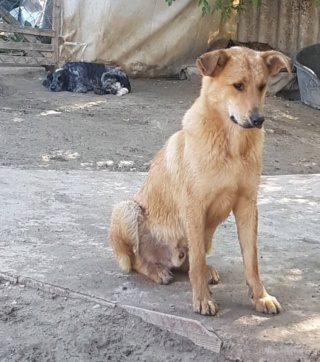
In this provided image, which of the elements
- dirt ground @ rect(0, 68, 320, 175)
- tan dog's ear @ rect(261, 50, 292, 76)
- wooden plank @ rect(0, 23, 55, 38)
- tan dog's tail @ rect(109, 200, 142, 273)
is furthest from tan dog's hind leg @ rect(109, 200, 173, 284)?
wooden plank @ rect(0, 23, 55, 38)

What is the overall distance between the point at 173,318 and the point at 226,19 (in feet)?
35.0

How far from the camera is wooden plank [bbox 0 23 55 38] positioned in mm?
12075

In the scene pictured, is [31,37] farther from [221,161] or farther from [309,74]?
[221,161]

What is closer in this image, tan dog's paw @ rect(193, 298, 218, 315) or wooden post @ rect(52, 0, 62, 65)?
tan dog's paw @ rect(193, 298, 218, 315)

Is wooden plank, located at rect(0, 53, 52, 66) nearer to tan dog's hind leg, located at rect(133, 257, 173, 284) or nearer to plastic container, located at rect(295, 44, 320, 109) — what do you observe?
plastic container, located at rect(295, 44, 320, 109)

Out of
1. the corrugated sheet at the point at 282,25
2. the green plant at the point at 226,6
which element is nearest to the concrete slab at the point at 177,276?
the green plant at the point at 226,6

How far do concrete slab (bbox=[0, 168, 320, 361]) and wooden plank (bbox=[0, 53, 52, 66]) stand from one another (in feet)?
20.5

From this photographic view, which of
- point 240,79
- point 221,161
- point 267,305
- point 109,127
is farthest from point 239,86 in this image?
point 109,127

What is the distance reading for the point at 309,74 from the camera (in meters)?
11.8

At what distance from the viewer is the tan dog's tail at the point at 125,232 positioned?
423cm

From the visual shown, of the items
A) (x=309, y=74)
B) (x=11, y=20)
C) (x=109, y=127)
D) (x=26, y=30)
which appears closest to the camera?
(x=109, y=127)

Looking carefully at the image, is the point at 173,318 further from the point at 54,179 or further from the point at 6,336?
the point at 54,179

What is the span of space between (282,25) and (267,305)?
10.7 m

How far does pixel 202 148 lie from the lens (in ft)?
12.4
